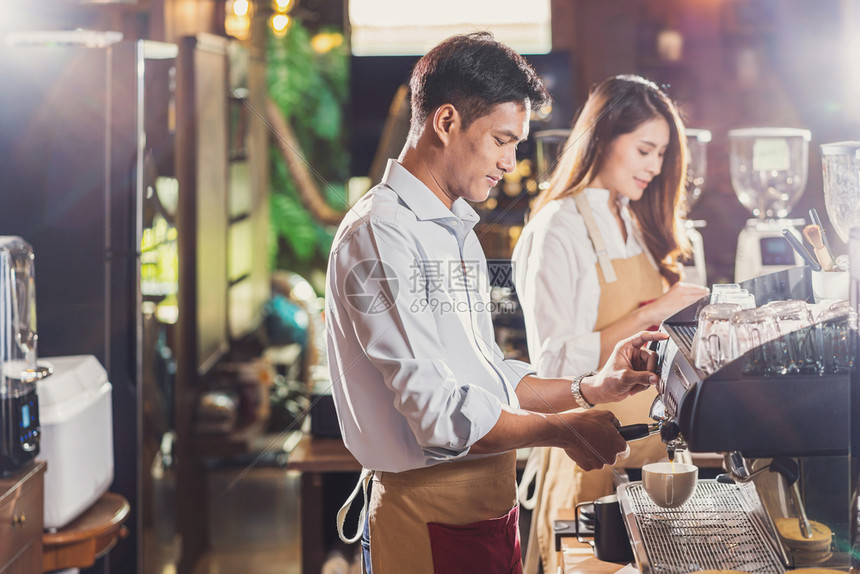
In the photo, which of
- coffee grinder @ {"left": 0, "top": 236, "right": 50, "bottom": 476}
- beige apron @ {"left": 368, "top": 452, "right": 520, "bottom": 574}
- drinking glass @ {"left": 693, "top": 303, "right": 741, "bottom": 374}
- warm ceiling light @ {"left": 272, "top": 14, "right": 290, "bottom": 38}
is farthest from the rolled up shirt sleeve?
warm ceiling light @ {"left": 272, "top": 14, "right": 290, "bottom": 38}

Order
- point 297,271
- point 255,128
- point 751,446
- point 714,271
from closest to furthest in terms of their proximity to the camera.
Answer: point 751,446 → point 714,271 → point 255,128 → point 297,271

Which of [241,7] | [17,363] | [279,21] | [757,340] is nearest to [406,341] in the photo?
[757,340]

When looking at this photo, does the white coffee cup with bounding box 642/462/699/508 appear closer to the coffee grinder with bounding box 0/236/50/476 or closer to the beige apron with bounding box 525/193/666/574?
the beige apron with bounding box 525/193/666/574

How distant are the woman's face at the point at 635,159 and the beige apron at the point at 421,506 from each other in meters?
0.98

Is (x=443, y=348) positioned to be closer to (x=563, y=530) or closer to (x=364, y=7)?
(x=563, y=530)

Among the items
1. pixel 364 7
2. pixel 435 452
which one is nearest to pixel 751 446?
pixel 435 452

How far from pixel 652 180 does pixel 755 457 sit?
52.0 inches

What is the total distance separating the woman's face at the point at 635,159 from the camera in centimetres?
225

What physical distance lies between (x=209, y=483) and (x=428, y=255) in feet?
10.3

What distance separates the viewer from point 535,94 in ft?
5.09

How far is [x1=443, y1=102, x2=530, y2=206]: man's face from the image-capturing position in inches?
59.5

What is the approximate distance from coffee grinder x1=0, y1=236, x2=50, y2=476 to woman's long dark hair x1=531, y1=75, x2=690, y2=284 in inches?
50.2

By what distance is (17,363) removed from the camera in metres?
2.03

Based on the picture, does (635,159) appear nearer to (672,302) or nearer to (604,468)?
(672,302)
